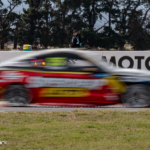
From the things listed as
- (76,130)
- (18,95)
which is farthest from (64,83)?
(76,130)

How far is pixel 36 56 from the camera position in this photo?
311 inches

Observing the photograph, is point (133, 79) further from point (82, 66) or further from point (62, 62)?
point (62, 62)

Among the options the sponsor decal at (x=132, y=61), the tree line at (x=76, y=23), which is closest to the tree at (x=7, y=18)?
the tree line at (x=76, y=23)

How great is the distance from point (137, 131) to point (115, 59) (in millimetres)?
7963

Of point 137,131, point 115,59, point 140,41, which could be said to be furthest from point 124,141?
point 140,41

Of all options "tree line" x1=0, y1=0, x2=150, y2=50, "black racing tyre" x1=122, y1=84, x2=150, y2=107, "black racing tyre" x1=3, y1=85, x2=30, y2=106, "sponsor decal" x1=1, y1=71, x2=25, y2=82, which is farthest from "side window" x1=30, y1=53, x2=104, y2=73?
"tree line" x1=0, y1=0, x2=150, y2=50

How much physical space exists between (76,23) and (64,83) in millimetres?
40661

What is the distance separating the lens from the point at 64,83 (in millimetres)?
7691

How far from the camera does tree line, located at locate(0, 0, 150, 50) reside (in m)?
45.1

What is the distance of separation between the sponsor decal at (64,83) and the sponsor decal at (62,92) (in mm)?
71

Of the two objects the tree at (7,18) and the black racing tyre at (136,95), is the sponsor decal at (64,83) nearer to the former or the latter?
the black racing tyre at (136,95)

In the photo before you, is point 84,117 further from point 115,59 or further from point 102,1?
point 102,1

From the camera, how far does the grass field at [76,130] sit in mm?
4633

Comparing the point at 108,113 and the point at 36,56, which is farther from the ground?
the point at 36,56
